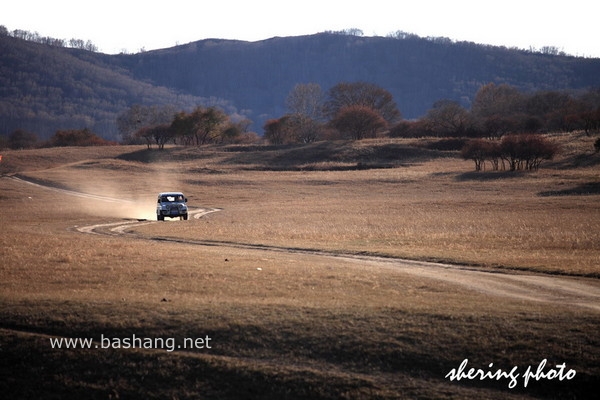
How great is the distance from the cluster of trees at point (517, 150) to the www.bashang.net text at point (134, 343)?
9001 centimetres

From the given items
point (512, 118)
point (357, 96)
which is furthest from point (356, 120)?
point (512, 118)

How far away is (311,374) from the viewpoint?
1377 centimetres

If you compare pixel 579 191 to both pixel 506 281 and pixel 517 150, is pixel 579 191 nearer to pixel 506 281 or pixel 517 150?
pixel 517 150

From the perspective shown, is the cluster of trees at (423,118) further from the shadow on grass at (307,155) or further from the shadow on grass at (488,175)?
the shadow on grass at (488,175)

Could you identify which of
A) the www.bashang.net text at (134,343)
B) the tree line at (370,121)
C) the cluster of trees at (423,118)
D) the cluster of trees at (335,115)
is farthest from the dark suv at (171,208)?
the cluster of trees at (335,115)

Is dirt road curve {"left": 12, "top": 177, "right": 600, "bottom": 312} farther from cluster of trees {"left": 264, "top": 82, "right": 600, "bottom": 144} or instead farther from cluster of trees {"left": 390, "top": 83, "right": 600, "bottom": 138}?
cluster of trees {"left": 390, "top": 83, "right": 600, "bottom": 138}

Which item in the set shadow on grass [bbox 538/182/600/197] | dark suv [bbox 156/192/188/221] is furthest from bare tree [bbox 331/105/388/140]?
dark suv [bbox 156/192/188/221]

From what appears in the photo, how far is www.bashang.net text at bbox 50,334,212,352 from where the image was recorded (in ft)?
49.1

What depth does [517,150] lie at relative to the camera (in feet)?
321

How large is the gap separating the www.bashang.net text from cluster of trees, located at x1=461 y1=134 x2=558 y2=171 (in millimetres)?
90006

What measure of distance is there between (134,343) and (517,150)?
91.1 metres

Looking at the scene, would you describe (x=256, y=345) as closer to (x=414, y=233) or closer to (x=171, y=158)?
(x=414, y=233)

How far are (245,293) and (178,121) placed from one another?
14076 centimetres

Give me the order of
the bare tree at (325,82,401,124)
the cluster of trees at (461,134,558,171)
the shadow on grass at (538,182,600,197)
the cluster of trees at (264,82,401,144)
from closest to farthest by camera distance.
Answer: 1. the shadow on grass at (538,182,600,197)
2. the cluster of trees at (461,134,558,171)
3. the cluster of trees at (264,82,401,144)
4. the bare tree at (325,82,401,124)
